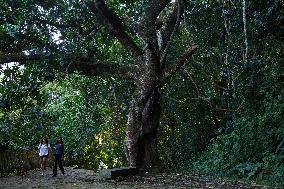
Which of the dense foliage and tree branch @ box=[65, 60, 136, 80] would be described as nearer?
the dense foliage

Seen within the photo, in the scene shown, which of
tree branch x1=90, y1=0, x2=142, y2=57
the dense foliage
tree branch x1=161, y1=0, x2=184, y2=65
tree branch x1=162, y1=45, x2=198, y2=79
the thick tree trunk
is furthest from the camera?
tree branch x1=161, y1=0, x2=184, y2=65

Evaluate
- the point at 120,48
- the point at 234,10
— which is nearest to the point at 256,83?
the point at 234,10

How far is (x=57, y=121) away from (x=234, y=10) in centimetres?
1351

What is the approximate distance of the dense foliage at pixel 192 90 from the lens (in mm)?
13391

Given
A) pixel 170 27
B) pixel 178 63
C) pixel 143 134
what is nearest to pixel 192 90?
pixel 170 27

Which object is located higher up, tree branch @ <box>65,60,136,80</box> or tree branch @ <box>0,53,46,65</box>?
tree branch @ <box>0,53,46,65</box>

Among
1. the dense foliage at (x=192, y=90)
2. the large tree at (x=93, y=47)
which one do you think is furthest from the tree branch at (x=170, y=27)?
the dense foliage at (x=192, y=90)

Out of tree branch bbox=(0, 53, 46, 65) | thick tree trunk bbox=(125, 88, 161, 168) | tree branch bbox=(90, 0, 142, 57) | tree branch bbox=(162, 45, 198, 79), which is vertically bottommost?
thick tree trunk bbox=(125, 88, 161, 168)

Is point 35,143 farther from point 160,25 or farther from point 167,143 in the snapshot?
point 160,25

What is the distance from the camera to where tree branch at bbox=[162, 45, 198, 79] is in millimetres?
14727

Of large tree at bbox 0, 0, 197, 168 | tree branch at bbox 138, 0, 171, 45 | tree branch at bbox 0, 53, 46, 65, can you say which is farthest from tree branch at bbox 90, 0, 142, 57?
tree branch at bbox 0, 53, 46, 65

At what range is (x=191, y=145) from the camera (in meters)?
19.2

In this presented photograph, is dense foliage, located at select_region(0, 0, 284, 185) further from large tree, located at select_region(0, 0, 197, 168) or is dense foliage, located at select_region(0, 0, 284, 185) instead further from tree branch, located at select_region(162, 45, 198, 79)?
tree branch, located at select_region(162, 45, 198, 79)

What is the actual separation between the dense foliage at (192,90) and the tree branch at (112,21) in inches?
32.8
